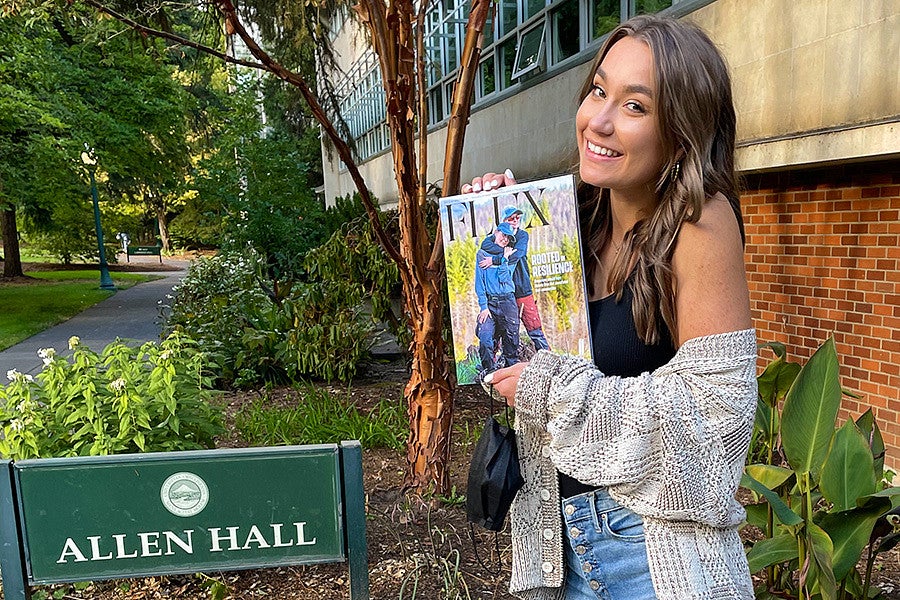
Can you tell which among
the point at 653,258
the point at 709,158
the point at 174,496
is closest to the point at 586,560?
the point at 653,258

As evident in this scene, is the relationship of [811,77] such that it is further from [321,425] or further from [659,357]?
[321,425]

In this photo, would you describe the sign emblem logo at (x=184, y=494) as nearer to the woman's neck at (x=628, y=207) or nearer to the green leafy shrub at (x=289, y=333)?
the woman's neck at (x=628, y=207)

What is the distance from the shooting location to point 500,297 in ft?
4.26

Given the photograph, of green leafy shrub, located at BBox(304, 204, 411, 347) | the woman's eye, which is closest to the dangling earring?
the woman's eye

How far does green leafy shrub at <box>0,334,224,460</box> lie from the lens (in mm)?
2859

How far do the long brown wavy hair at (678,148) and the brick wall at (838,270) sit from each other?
3.39m

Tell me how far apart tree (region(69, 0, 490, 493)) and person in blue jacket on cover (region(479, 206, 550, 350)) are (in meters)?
Answer: 1.72

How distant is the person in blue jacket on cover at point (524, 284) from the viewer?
4.17ft

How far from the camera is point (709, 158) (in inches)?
44.9

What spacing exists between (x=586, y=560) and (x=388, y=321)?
467 cm

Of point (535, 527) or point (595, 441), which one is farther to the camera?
point (535, 527)

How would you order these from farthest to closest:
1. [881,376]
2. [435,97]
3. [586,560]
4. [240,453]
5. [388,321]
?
[435,97] < [388,321] < [881,376] < [240,453] < [586,560]

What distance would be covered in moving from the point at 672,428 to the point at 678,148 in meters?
0.48

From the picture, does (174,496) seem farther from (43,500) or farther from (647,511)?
(647,511)
